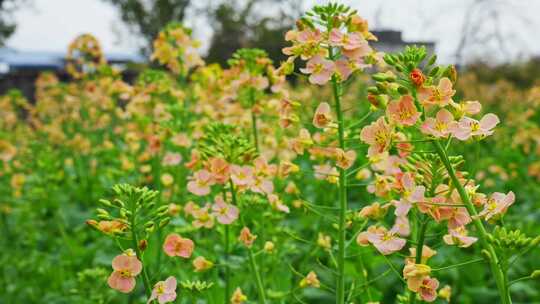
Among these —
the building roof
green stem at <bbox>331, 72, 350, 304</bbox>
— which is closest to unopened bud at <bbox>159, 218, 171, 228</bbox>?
→ green stem at <bbox>331, 72, 350, 304</bbox>

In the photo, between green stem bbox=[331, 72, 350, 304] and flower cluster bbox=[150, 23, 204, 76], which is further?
flower cluster bbox=[150, 23, 204, 76]

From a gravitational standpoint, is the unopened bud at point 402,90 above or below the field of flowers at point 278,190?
above

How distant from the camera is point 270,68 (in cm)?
248

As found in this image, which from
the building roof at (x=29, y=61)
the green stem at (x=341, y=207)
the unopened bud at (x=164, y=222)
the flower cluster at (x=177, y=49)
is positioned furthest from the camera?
the building roof at (x=29, y=61)

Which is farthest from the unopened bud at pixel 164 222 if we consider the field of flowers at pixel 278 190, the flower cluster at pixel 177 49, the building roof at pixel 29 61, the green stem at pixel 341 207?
the building roof at pixel 29 61

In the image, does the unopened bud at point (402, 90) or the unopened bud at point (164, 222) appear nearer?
the unopened bud at point (402, 90)

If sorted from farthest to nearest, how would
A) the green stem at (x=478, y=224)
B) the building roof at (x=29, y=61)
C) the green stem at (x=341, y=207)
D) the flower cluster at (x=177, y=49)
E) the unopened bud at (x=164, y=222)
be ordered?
the building roof at (x=29, y=61)
the flower cluster at (x=177, y=49)
the green stem at (x=341, y=207)
the unopened bud at (x=164, y=222)
the green stem at (x=478, y=224)

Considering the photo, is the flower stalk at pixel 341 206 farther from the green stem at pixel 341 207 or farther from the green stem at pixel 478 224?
the green stem at pixel 478 224

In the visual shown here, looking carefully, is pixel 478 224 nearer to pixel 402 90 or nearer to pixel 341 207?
pixel 402 90

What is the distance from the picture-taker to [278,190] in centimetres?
305

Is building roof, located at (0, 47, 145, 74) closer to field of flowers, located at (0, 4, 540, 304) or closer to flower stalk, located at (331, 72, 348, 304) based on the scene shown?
field of flowers, located at (0, 4, 540, 304)

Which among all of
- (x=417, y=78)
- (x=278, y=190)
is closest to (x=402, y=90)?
(x=417, y=78)

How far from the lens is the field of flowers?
1.33 meters

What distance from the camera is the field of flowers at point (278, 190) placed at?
4.36 ft
